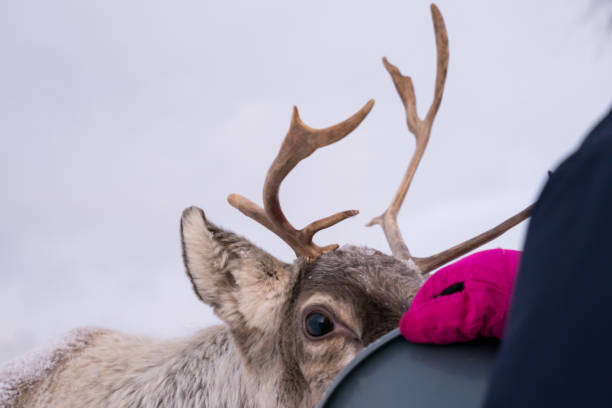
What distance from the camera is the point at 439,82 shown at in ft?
13.9

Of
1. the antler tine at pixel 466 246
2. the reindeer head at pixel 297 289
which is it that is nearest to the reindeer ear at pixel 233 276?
the reindeer head at pixel 297 289

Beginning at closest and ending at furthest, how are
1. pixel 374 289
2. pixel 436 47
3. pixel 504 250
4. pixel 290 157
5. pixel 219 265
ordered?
pixel 504 250, pixel 374 289, pixel 219 265, pixel 290 157, pixel 436 47

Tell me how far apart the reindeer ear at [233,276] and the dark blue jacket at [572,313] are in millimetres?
2055

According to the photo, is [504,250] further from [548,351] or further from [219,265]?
[219,265]

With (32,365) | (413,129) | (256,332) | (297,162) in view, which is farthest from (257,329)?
(413,129)

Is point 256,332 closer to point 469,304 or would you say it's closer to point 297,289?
point 297,289

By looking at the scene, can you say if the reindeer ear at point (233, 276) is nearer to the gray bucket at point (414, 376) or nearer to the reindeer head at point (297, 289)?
the reindeer head at point (297, 289)

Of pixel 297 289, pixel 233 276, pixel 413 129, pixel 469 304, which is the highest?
pixel 413 129

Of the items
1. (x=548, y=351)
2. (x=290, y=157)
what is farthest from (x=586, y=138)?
(x=290, y=157)

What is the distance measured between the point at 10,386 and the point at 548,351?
3.41 metres

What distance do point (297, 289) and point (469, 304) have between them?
156 cm

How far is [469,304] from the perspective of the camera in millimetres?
1102

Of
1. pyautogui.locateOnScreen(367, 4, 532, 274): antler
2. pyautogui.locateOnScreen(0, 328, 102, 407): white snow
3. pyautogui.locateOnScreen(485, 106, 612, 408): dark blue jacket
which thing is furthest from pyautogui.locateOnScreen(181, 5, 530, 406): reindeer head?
pyautogui.locateOnScreen(485, 106, 612, 408): dark blue jacket

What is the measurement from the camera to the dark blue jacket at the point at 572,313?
539 millimetres
